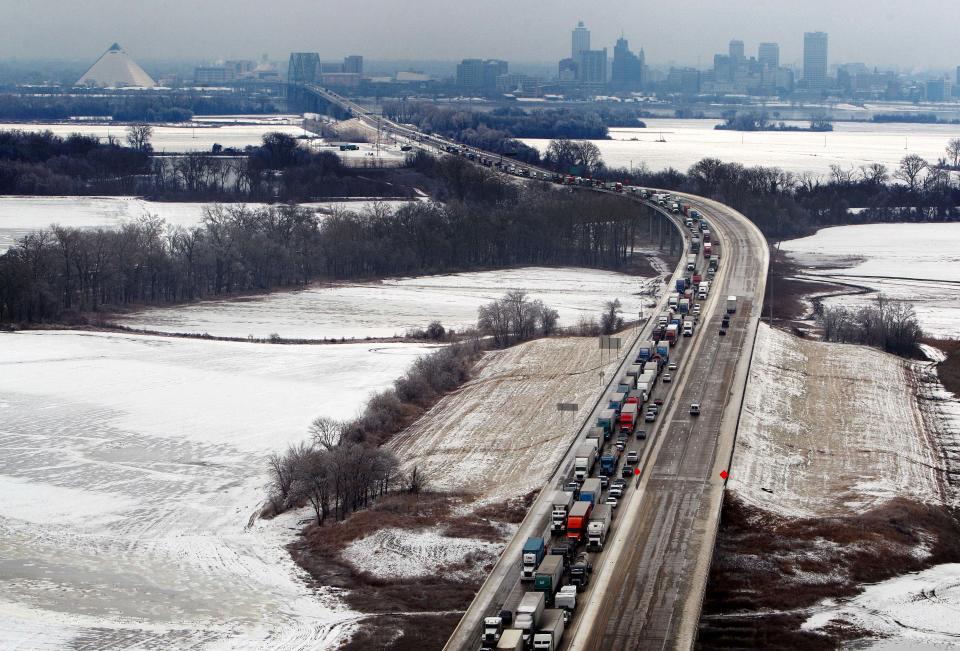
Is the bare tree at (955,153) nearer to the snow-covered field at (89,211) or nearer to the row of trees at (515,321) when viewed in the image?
the snow-covered field at (89,211)

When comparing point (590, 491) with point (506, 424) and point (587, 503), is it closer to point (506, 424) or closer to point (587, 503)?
point (587, 503)

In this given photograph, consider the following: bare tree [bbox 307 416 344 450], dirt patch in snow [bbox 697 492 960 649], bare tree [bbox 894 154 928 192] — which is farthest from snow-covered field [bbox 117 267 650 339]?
bare tree [bbox 894 154 928 192]

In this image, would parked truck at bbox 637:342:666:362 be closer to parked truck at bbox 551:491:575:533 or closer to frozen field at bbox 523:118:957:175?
parked truck at bbox 551:491:575:533

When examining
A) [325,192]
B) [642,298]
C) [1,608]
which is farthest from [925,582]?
[325,192]

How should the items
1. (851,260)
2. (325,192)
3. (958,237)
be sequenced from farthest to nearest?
Answer: 1. (325,192)
2. (958,237)
3. (851,260)

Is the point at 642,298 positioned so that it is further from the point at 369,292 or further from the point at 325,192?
the point at 325,192

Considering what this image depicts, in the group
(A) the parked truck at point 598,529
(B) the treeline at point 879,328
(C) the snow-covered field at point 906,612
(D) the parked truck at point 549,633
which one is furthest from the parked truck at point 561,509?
(B) the treeline at point 879,328
